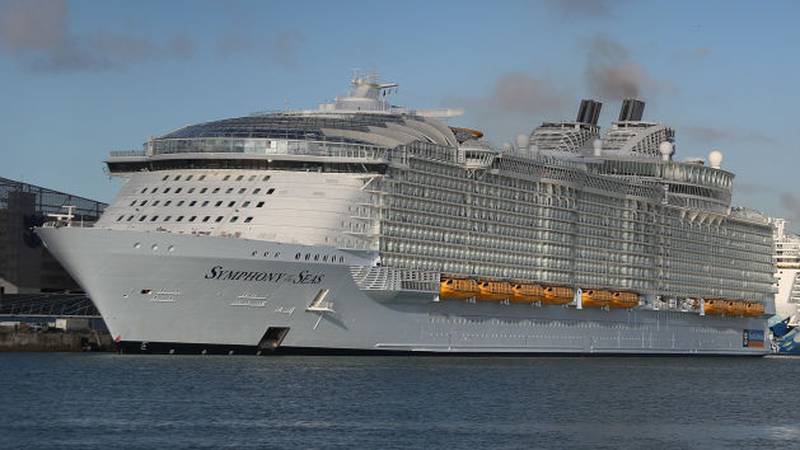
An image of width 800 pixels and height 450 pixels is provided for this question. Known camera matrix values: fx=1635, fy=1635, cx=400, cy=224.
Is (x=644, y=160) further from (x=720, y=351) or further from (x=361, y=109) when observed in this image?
(x=361, y=109)

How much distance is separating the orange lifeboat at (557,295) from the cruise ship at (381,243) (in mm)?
87

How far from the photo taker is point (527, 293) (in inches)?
3371

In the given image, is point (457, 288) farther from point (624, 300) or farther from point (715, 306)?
point (715, 306)

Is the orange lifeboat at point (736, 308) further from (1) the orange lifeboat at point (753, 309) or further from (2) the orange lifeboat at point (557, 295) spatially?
(2) the orange lifeboat at point (557, 295)

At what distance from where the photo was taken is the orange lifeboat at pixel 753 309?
109 metres

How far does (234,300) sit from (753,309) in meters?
50.4

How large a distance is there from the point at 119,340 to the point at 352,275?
425 inches

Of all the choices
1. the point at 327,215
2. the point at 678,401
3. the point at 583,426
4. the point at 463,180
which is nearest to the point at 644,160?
the point at 463,180

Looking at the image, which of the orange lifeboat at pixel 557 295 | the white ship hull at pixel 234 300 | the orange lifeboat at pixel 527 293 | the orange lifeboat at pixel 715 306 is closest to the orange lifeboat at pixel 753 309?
the orange lifeboat at pixel 715 306

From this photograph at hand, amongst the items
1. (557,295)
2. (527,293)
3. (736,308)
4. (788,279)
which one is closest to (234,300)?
(527,293)

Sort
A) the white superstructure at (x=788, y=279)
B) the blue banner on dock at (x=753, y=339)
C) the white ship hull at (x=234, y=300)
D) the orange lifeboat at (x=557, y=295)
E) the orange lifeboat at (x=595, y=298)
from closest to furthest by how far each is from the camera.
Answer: the white ship hull at (x=234, y=300), the orange lifeboat at (x=557, y=295), the orange lifeboat at (x=595, y=298), the blue banner on dock at (x=753, y=339), the white superstructure at (x=788, y=279)

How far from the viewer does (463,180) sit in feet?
273

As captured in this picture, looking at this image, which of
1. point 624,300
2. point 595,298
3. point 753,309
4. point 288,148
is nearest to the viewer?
point 288,148

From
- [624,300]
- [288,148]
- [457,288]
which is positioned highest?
Result: [288,148]
